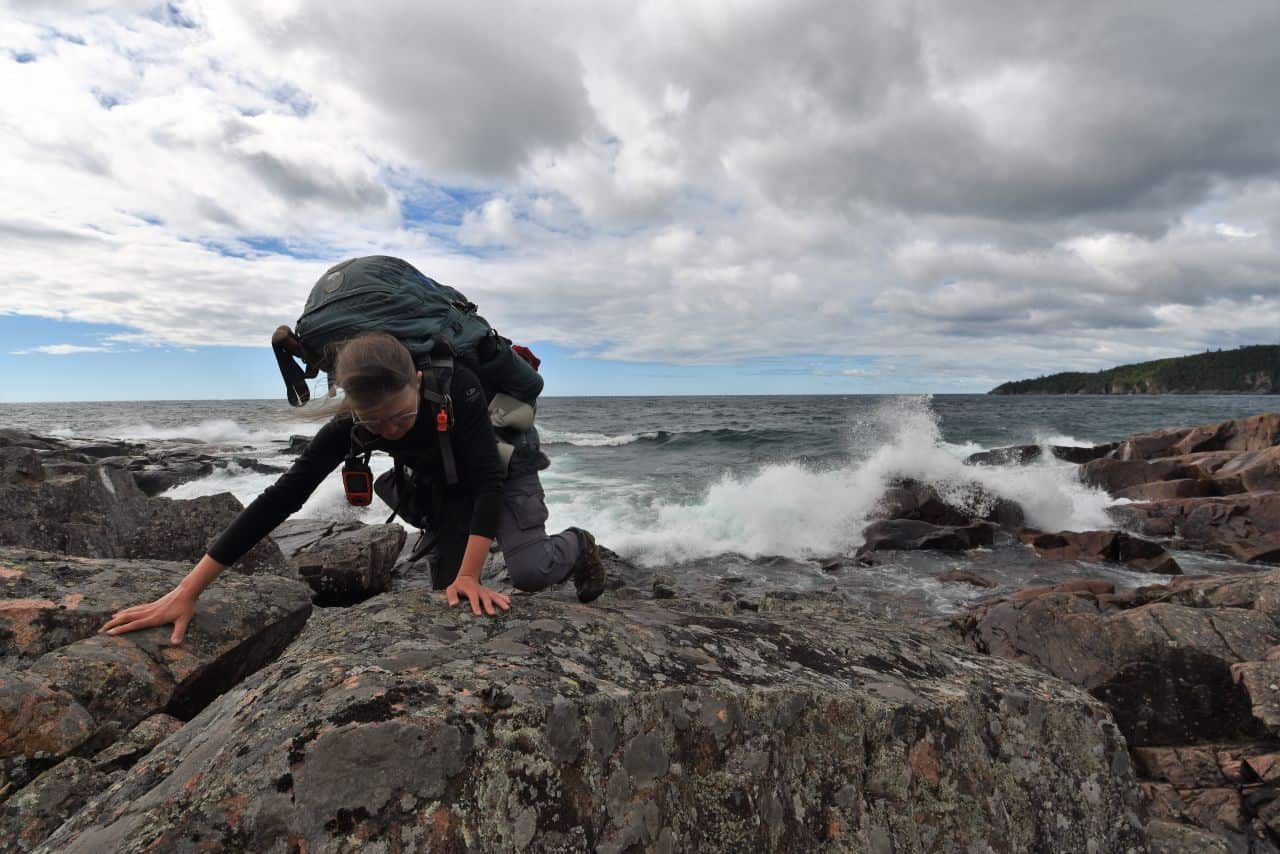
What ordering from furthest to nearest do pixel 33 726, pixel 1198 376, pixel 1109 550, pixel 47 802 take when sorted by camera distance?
pixel 1198 376
pixel 1109 550
pixel 33 726
pixel 47 802

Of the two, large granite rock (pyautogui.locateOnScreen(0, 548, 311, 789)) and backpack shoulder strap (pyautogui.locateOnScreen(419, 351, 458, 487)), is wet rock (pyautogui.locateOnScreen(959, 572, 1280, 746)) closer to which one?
backpack shoulder strap (pyautogui.locateOnScreen(419, 351, 458, 487))

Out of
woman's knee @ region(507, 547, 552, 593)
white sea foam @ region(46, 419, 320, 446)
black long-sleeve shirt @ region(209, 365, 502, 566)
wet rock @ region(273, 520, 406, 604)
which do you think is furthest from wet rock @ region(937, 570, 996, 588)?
white sea foam @ region(46, 419, 320, 446)

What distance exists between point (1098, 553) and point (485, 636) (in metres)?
12.7

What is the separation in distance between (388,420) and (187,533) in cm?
487

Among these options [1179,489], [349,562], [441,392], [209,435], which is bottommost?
[1179,489]

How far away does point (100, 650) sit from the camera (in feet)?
8.39

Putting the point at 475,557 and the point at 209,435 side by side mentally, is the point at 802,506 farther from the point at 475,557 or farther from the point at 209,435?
the point at 209,435

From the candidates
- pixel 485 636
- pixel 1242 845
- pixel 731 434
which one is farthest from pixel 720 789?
pixel 731 434

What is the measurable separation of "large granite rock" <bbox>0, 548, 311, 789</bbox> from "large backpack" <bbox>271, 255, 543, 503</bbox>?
1.00 meters

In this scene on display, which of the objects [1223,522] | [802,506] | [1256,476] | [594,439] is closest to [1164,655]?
[802,506]

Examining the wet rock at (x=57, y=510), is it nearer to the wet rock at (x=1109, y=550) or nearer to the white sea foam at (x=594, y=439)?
the wet rock at (x=1109, y=550)

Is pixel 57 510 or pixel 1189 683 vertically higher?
pixel 57 510

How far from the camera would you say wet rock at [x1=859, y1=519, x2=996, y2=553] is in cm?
1210

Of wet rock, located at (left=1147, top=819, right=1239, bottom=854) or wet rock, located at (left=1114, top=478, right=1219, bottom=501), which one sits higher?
wet rock, located at (left=1147, top=819, right=1239, bottom=854)
